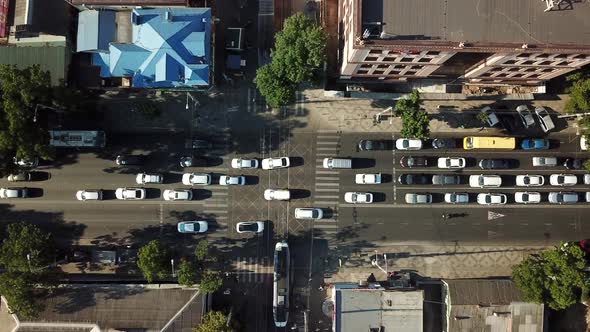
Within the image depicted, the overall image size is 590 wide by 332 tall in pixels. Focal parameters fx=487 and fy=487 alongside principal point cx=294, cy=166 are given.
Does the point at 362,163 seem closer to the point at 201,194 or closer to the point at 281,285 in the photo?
the point at 281,285

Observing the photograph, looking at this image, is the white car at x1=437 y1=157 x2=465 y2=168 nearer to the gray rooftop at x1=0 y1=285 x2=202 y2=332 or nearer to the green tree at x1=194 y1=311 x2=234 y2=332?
the green tree at x1=194 y1=311 x2=234 y2=332

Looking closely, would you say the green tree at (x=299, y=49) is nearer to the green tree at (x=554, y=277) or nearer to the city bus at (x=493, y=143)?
the city bus at (x=493, y=143)

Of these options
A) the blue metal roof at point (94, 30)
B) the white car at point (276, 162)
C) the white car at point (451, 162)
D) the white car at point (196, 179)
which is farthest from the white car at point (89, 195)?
the white car at point (451, 162)

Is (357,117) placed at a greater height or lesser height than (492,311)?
greater

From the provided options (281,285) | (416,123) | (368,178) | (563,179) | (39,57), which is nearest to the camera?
(416,123)

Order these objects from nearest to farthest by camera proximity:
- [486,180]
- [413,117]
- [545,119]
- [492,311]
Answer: [413,117], [492,311], [486,180], [545,119]

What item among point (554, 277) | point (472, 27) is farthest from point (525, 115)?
point (554, 277)
